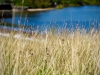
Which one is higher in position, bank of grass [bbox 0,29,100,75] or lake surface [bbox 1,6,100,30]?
bank of grass [bbox 0,29,100,75]

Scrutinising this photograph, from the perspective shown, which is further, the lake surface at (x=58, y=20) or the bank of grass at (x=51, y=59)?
the lake surface at (x=58, y=20)

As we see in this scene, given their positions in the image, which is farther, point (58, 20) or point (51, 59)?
point (58, 20)

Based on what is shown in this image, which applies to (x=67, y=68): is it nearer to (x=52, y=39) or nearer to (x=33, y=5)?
(x=52, y=39)

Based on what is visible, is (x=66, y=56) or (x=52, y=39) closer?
(x=66, y=56)

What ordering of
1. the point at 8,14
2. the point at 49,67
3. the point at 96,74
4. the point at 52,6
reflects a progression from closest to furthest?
the point at 96,74
the point at 49,67
the point at 8,14
the point at 52,6

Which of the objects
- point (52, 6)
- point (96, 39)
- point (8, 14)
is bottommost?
Answer: point (52, 6)

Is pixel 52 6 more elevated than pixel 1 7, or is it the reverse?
pixel 1 7

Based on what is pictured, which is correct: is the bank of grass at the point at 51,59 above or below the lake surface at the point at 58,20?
above

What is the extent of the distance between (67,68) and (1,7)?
48599 millimetres

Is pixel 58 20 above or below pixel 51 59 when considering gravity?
below

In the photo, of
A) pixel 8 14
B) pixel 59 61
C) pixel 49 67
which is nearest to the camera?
pixel 49 67

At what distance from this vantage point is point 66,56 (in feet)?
19.2

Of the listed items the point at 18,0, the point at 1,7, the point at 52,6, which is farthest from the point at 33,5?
the point at 1,7

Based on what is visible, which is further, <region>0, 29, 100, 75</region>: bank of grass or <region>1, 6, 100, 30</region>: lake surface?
<region>1, 6, 100, 30</region>: lake surface
